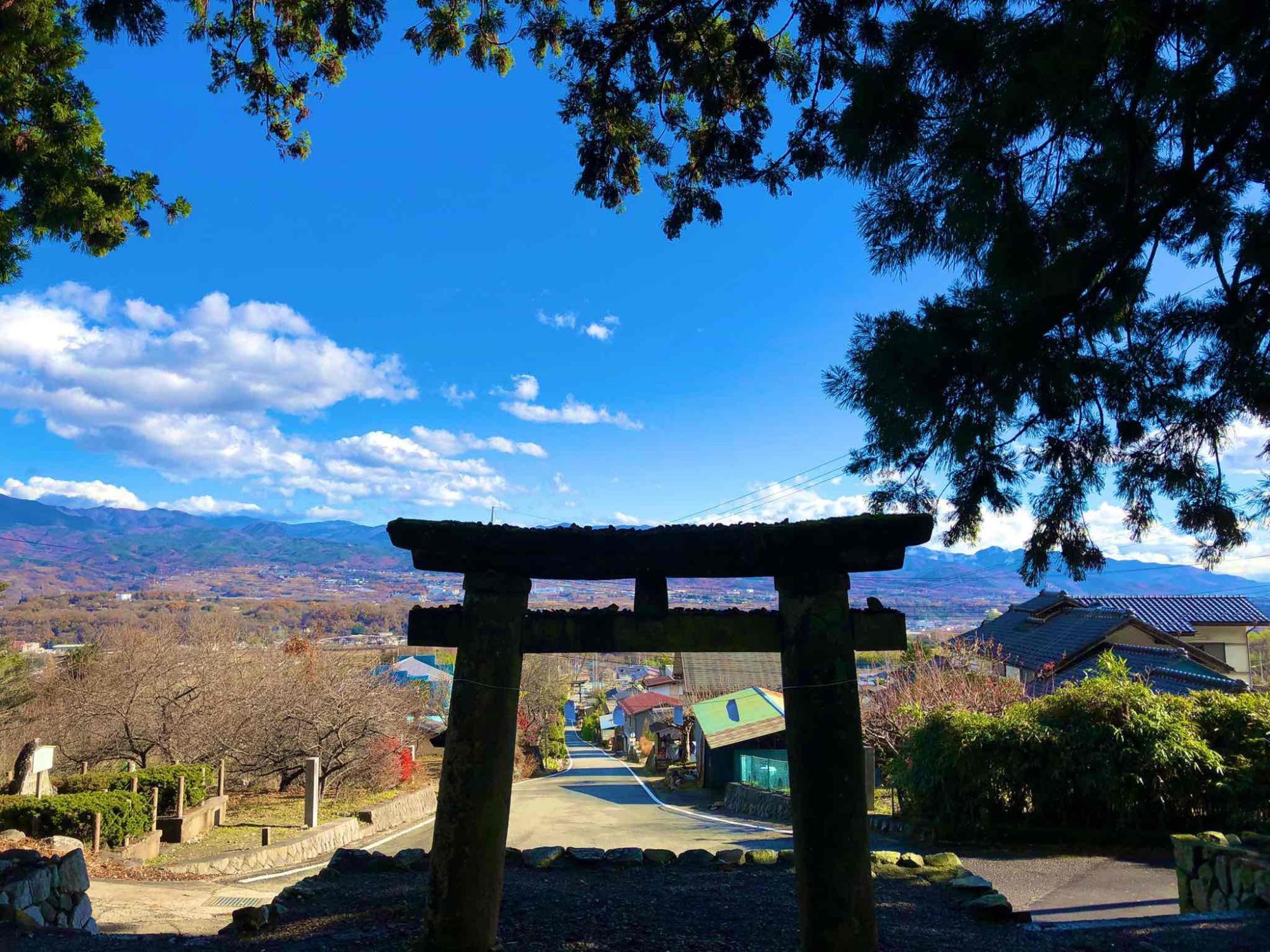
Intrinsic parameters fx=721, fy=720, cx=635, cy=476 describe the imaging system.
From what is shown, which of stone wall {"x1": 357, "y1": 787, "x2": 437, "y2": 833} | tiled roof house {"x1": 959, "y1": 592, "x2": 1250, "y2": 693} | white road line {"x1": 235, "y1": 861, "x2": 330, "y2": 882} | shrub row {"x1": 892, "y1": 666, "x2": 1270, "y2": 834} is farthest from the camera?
stone wall {"x1": 357, "y1": 787, "x2": 437, "y2": 833}

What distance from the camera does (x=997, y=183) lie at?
382 cm

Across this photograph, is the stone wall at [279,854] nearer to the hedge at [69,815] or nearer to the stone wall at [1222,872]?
the hedge at [69,815]

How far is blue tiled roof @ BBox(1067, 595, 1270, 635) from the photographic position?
66.8ft

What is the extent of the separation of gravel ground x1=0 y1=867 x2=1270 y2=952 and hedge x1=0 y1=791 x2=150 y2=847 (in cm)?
714

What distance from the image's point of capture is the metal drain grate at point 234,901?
968 cm

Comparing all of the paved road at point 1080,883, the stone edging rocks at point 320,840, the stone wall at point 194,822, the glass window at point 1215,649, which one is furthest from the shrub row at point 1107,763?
the glass window at point 1215,649

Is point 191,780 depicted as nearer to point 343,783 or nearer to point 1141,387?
point 343,783

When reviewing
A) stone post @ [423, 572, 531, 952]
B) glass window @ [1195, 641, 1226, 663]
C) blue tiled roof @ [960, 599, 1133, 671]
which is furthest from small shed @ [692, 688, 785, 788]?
stone post @ [423, 572, 531, 952]

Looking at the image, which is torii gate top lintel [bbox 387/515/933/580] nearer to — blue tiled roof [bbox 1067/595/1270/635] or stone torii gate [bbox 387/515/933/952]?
stone torii gate [bbox 387/515/933/952]

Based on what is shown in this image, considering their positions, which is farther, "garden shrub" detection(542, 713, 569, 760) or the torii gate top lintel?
"garden shrub" detection(542, 713, 569, 760)

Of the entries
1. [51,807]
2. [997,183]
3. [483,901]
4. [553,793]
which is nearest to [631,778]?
[553,793]

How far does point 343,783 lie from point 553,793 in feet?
19.3

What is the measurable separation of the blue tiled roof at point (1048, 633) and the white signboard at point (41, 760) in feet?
64.5

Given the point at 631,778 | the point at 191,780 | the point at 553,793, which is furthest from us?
the point at 631,778
